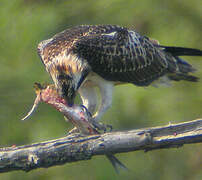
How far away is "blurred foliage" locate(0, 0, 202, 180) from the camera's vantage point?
829 cm

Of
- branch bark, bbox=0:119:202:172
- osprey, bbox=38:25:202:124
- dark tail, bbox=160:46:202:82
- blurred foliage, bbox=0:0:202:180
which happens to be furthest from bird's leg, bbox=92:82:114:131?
blurred foliage, bbox=0:0:202:180

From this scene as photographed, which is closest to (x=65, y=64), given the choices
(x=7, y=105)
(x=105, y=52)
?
(x=105, y=52)

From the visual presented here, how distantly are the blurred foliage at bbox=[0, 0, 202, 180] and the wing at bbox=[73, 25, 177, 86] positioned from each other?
1.22m

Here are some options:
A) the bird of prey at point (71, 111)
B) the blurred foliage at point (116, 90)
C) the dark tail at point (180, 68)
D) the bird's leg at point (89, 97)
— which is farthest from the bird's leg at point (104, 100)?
the blurred foliage at point (116, 90)

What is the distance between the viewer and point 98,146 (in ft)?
15.3

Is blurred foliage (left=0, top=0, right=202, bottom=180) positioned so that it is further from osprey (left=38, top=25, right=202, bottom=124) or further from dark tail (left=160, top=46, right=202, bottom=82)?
osprey (left=38, top=25, right=202, bottom=124)

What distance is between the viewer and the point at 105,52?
6.48m

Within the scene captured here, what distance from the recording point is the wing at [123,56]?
6.38 metres

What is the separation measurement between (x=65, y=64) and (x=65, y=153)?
1635mm

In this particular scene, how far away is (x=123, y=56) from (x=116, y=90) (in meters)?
1.71

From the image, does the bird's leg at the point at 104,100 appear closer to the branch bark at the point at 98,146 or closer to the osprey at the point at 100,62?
the osprey at the point at 100,62

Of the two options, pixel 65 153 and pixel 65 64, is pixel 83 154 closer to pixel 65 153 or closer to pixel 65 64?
pixel 65 153

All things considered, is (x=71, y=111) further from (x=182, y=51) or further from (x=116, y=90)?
(x=116, y=90)

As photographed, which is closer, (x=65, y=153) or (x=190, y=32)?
(x=65, y=153)
